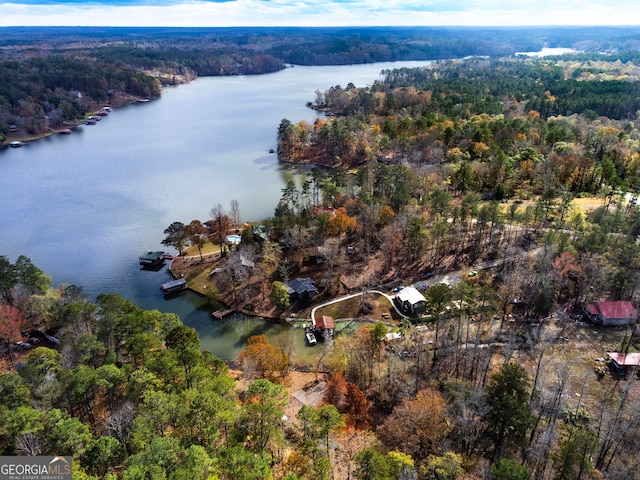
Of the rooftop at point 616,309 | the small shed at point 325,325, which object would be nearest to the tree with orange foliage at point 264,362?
the small shed at point 325,325

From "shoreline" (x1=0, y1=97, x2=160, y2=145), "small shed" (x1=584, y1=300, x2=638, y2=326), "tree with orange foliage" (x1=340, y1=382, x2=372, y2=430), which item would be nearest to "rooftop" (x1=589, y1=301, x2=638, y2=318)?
"small shed" (x1=584, y1=300, x2=638, y2=326)

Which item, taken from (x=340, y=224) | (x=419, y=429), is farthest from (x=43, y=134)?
(x=419, y=429)

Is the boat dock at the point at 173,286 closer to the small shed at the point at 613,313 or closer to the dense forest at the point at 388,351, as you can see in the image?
the dense forest at the point at 388,351

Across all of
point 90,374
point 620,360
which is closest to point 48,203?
point 90,374

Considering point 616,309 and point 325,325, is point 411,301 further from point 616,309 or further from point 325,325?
point 616,309

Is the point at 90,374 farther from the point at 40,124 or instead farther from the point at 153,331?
the point at 40,124

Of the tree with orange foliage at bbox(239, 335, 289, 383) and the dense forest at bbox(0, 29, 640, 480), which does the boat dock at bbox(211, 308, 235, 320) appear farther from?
the tree with orange foliage at bbox(239, 335, 289, 383)
